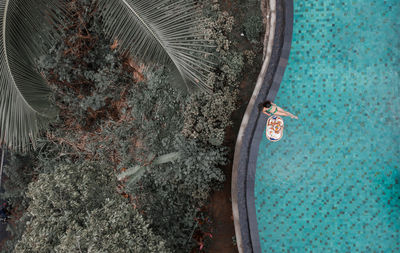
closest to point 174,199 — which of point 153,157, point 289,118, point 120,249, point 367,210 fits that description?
point 153,157

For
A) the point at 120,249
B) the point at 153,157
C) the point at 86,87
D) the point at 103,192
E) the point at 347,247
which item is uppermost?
the point at 86,87

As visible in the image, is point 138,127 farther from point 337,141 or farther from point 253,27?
point 337,141

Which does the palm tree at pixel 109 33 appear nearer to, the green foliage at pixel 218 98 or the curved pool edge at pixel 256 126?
the curved pool edge at pixel 256 126

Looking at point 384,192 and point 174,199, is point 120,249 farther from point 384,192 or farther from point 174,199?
point 384,192

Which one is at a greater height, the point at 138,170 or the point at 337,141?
the point at 337,141

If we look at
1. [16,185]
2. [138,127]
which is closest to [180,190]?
[138,127]

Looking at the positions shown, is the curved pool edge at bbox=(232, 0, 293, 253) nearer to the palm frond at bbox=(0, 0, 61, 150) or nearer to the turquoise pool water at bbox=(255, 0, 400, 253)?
the turquoise pool water at bbox=(255, 0, 400, 253)
